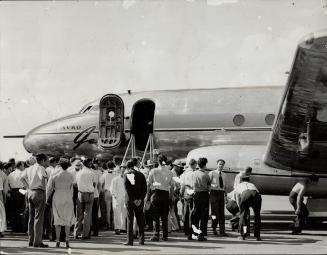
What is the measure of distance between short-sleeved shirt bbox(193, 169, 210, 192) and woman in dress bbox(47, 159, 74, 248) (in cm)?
301

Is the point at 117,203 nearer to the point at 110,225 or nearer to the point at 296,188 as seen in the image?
the point at 110,225

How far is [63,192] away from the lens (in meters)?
12.0

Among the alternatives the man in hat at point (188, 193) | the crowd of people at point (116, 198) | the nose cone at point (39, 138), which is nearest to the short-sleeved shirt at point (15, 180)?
the crowd of people at point (116, 198)

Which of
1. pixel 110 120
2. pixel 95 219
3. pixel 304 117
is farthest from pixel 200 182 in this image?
pixel 110 120

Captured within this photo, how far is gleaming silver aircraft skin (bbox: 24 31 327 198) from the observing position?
16.6 metres

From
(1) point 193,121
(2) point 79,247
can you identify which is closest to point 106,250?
(2) point 79,247

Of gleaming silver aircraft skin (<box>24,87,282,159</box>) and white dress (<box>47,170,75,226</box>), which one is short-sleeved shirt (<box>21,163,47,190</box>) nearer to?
white dress (<box>47,170,75,226</box>)

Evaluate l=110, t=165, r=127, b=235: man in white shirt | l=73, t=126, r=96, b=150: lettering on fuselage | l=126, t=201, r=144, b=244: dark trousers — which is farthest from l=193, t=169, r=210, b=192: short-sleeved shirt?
l=73, t=126, r=96, b=150: lettering on fuselage

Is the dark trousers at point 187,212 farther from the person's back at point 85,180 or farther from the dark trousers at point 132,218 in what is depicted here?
the person's back at point 85,180

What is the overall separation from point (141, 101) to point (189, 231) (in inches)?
365

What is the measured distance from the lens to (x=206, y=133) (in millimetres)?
20594

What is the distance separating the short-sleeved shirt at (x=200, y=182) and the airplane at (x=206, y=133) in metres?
2.32

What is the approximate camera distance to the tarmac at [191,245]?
1140 centimetres

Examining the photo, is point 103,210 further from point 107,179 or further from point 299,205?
point 299,205
